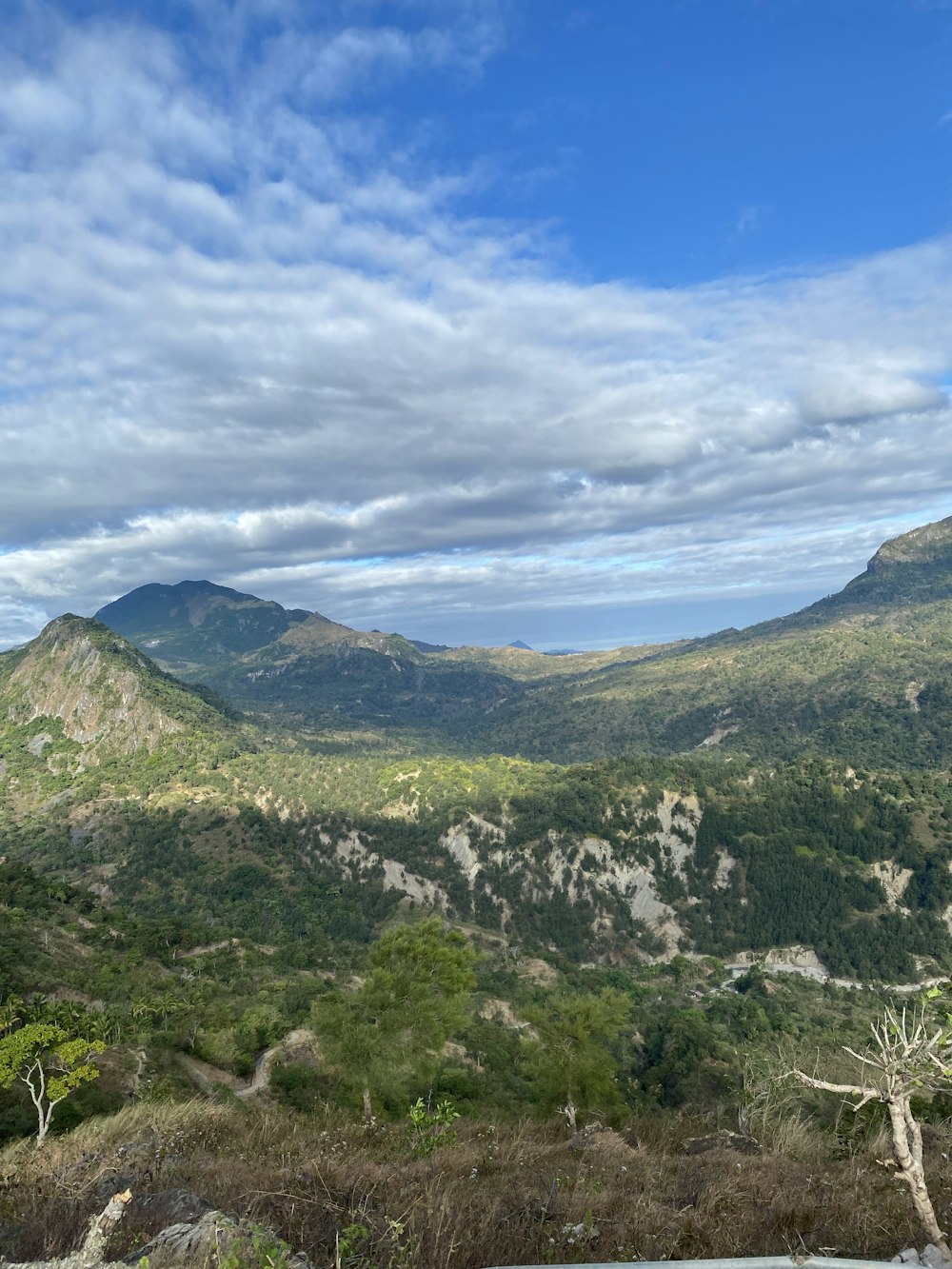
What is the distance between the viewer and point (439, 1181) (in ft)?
34.1

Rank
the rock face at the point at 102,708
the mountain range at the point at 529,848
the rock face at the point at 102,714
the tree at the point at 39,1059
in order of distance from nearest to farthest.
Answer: the tree at the point at 39,1059
the mountain range at the point at 529,848
the rock face at the point at 102,714
the rock face at the point at 102,708

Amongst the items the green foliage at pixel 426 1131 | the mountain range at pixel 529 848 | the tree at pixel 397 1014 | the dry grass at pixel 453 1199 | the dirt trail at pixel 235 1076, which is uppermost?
the dry grass at pixel 453 1199

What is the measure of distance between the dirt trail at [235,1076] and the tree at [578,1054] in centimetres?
1683

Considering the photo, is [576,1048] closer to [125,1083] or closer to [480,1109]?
[480,1109]

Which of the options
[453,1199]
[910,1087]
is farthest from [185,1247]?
[910,1087]

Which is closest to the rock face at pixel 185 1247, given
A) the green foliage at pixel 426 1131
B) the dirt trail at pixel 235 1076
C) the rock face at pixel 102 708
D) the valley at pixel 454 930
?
the valley at pixel 454 930

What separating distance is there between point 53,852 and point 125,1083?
125718 mm

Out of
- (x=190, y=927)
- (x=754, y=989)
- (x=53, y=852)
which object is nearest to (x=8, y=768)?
(x=53, y=852)

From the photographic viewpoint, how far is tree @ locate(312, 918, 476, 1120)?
29.1 m

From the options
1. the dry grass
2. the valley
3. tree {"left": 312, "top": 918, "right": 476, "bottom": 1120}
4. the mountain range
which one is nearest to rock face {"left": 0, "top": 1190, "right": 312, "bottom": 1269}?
the dry grass

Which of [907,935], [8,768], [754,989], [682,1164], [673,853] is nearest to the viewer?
[682,1164]

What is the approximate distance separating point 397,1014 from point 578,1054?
10541 mm

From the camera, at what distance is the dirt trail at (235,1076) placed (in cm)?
3594

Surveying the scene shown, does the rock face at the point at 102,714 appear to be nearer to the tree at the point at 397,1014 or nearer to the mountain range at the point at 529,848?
the mountain range at the point at 529,848
